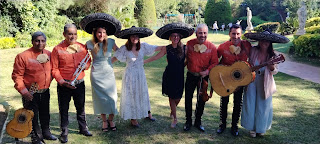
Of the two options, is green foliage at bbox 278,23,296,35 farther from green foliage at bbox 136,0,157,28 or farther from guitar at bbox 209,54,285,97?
guitar at bbox 209,54,285,97

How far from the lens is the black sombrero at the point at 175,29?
150 inches

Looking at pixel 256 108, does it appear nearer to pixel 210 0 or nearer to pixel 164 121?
pixel 164 121

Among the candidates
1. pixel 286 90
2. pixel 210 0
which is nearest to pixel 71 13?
pixel 210 0

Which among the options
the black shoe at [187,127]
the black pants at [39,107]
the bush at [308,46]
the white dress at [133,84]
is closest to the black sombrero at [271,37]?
the white dress at [133,84]

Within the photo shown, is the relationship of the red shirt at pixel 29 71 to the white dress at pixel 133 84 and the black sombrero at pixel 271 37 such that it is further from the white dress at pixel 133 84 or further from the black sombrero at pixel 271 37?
the black sombrero at pixel 271 37

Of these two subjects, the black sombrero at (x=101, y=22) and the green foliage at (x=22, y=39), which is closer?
the black sombrero at (x=101, y=22)

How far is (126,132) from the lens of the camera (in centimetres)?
424

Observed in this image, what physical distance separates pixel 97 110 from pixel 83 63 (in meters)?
0.87

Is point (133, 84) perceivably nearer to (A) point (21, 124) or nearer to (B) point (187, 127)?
(B) point (187, 127)

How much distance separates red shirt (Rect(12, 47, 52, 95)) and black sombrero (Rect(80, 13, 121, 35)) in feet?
2.32

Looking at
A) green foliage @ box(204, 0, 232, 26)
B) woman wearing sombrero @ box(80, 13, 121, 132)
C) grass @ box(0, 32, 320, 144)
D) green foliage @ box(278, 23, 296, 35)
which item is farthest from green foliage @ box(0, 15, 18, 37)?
green foliage @ box(204, 0, 232, 26)

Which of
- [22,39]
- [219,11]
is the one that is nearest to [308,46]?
[22,39]

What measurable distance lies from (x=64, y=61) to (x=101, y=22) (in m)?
0.81

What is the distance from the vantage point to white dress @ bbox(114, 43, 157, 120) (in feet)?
13.3
